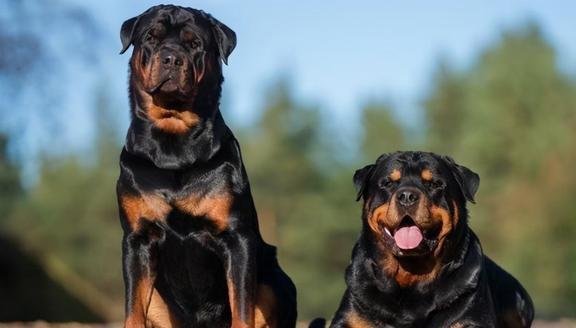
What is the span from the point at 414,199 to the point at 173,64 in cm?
168

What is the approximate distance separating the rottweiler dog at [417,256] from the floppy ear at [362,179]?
10 centimetres

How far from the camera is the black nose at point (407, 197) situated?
246 inches

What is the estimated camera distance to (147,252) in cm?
624

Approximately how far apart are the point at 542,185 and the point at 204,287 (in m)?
29.3

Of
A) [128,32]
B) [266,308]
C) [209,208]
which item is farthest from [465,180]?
[128,32]

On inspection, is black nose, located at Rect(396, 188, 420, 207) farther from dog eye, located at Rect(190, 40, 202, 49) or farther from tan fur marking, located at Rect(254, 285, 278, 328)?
dog eye, located at Rect(190, 40, 202, 49)

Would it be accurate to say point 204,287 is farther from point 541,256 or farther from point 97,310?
point 541,256

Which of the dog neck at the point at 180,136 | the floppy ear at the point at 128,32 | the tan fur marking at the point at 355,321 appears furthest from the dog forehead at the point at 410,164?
the floppy ear at the point at 128,32

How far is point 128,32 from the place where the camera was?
6.48 m

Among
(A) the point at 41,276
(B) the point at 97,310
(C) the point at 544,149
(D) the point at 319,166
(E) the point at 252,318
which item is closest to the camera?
(E) the point at 252,318

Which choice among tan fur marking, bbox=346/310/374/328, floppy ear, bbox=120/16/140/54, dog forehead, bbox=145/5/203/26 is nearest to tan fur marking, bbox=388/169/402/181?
tan fur marking, bbox=346/310/374/328

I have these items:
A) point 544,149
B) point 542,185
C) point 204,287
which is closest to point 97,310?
point 204,287

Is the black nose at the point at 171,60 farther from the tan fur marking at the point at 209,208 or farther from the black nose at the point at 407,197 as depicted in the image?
the black nose at the point at 407,197

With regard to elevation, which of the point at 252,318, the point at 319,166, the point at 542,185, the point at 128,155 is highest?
the point at 128,155
